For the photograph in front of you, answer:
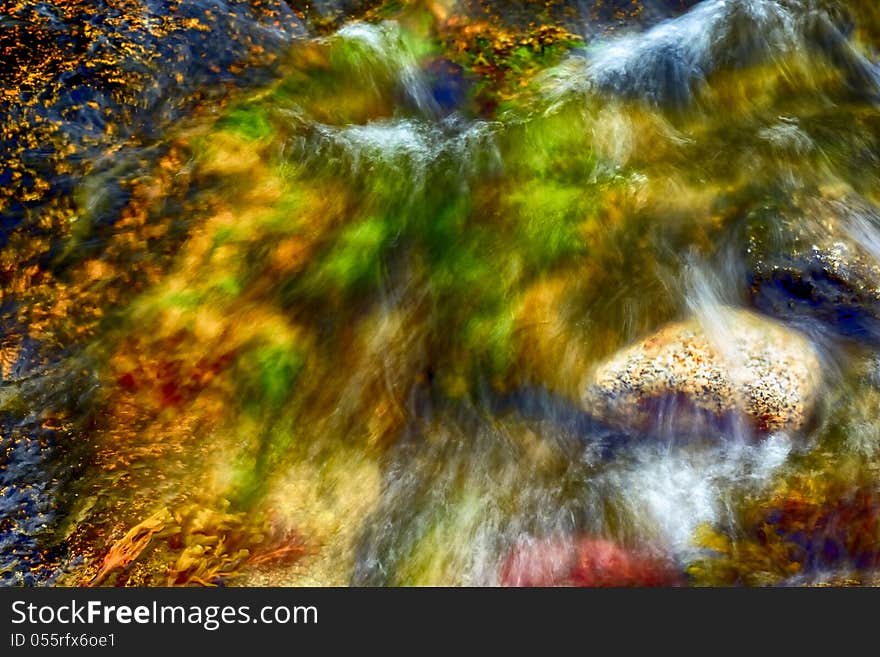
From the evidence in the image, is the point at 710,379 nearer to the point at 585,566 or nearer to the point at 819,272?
the point at 819,272

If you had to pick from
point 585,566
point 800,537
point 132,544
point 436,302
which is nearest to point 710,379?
point 800,537

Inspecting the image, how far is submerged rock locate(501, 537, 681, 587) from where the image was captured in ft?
15.5

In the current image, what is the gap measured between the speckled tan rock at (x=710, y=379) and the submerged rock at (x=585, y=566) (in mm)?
981

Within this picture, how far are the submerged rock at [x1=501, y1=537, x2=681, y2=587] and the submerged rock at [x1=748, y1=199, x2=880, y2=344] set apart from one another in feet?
7.51

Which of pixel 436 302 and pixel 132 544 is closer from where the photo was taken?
pixel 132 544

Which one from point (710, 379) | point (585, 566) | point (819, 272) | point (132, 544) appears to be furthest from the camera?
point (819, 272)

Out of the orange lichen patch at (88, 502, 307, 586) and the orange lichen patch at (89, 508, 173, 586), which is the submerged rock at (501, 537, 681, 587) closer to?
the orange lichen patch at (88, 502, 307, 586)

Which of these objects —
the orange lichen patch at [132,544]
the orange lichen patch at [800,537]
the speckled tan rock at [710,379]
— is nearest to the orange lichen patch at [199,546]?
the orange lichen patch at [132,544]

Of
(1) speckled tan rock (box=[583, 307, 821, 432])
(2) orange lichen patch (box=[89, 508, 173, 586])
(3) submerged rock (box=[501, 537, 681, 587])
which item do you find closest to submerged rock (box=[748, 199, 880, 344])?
(1) speckled tan rock (box=[583, 307, 821, 432])

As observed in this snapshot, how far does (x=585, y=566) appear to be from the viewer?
15.6 ft

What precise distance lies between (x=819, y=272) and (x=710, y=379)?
1.42 m

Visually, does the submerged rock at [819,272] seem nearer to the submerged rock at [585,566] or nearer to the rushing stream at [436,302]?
the rushing stream at [436,302]

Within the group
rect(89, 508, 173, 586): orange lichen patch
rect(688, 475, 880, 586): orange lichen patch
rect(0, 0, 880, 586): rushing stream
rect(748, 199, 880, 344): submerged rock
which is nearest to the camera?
rect(89, 508, 173, 586): orange lichen patch

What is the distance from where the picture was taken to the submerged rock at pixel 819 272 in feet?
18.4
